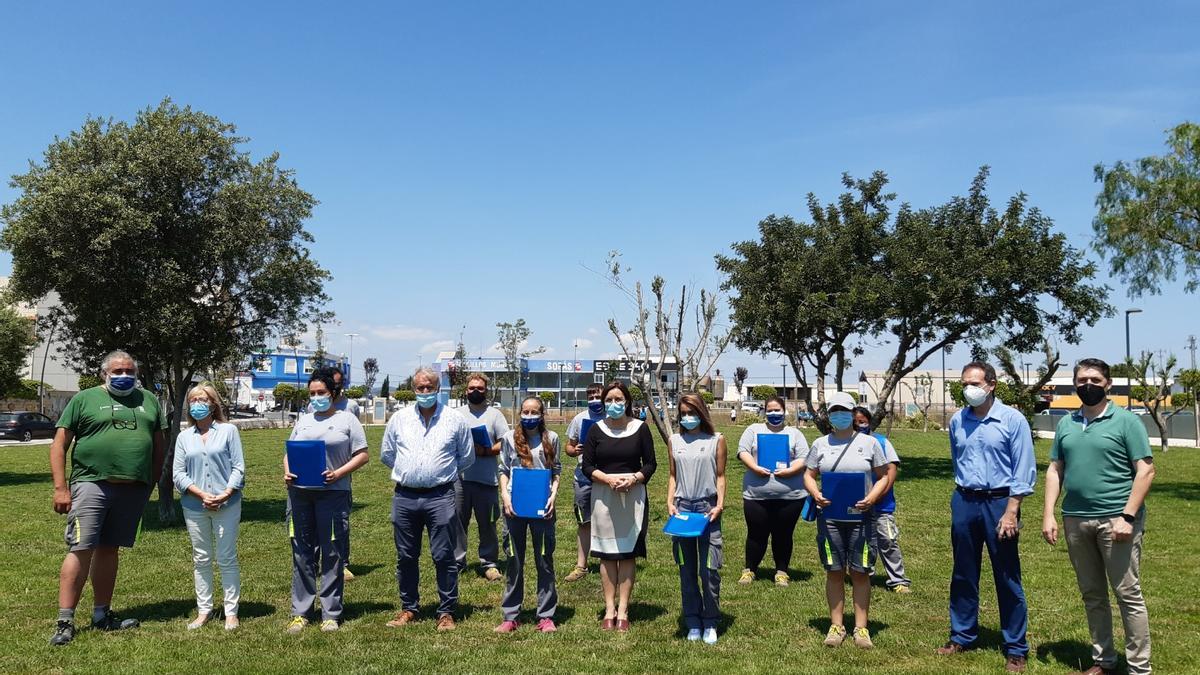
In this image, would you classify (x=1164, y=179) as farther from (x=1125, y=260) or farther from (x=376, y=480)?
(x=376, y=480)

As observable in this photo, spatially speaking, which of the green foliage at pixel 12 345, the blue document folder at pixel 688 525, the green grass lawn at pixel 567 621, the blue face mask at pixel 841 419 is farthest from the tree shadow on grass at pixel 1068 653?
the green foliage at pixel 12 345

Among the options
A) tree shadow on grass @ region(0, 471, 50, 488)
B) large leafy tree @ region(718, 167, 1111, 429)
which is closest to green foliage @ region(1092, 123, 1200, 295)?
large leafy tree @ region(718, 167, 1111, 429)

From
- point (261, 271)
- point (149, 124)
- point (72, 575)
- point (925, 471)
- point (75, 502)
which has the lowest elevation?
point (925, 471)

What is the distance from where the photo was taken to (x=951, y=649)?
612 cm

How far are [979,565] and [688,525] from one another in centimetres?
197

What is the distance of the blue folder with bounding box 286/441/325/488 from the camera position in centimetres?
658

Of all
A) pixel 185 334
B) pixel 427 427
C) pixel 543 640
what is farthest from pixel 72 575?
pixel 185 334

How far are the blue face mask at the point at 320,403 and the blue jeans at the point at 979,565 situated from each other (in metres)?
4.64

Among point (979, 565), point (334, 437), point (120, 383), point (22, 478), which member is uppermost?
point (120, 383)

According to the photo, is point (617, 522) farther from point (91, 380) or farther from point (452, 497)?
point (91, 380)

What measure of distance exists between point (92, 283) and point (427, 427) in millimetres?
7636

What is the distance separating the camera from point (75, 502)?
648cm

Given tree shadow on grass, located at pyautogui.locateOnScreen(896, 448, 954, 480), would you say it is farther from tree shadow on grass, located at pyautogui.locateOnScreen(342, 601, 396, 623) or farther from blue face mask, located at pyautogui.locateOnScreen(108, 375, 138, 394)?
blue face mask, located at pyautogui.locateOnScreen(108, 375, 138, 394)

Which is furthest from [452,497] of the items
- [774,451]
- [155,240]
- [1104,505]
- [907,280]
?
[907,280]
